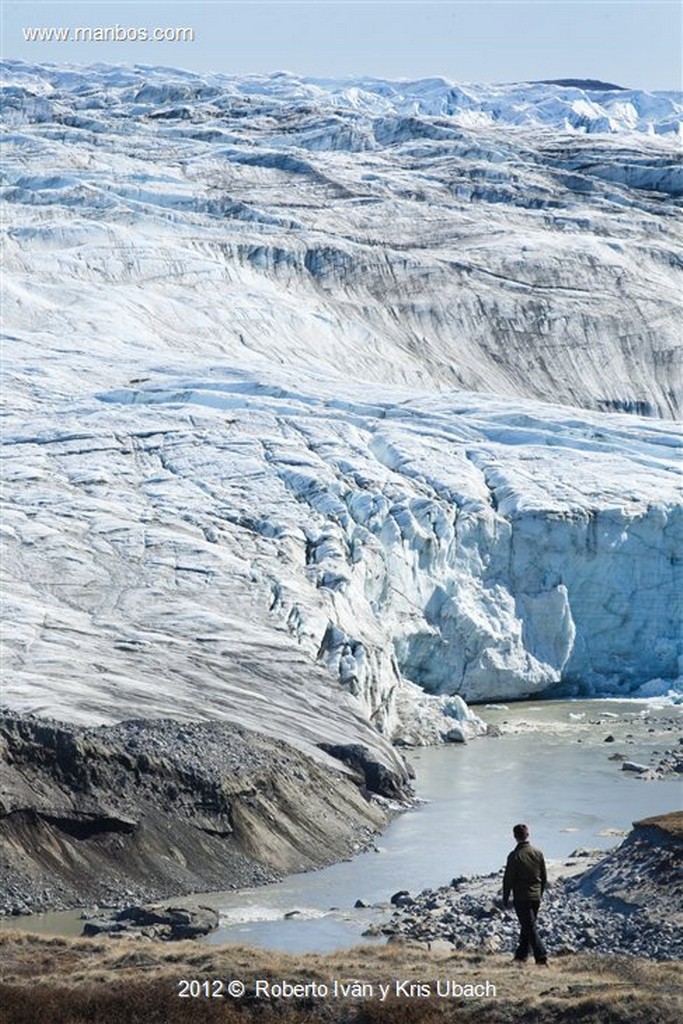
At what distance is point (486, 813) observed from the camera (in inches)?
1292

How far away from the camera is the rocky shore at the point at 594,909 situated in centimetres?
2191

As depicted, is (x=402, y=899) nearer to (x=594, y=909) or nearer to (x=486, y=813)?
(x=594, y=909)

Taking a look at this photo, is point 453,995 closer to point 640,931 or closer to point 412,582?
point 640,931

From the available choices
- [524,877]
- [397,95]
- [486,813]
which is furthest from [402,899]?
[397,95]

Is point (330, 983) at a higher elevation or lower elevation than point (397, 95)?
lower

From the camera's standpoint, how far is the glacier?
37719 millimetres

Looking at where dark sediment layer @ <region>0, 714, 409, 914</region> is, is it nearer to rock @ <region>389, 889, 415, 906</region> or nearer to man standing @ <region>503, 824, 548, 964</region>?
rock @ <region>389, 889, 415, 906</region>

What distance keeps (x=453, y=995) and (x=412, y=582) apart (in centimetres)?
2872

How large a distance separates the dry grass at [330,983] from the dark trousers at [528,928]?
0.15 meters

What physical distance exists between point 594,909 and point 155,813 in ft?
25.2

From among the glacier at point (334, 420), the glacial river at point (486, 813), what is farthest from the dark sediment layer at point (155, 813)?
the glacier at point (334, 420)

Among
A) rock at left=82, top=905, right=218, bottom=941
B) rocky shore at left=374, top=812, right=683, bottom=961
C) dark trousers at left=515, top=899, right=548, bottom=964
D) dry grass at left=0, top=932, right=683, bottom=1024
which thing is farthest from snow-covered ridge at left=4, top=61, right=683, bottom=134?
dark trousers at left=515, top=899, right=548, bottom=964

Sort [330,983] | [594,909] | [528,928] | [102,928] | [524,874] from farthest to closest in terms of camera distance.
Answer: [102,928]
[594,909]
[330,983]
[528,928]
[524,874]

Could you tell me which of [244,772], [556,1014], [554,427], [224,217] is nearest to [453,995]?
[556,1014]
